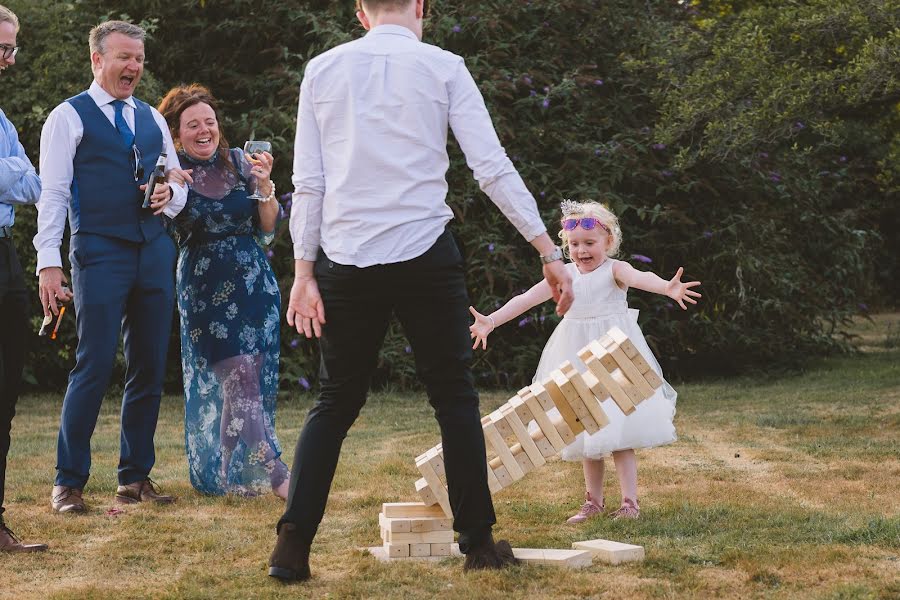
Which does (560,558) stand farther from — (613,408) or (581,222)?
(581,222)

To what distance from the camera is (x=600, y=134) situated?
1073 cm

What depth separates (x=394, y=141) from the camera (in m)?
3.87

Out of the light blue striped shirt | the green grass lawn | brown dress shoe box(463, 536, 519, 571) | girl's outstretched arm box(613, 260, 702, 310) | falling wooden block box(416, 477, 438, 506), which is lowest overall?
the green grass lawn

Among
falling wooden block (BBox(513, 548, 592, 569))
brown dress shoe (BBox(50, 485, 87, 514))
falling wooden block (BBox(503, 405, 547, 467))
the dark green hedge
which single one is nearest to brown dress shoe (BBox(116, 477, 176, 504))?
brown dress shoe (BBox(50, 485, 87, 514))

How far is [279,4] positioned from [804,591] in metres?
8.35

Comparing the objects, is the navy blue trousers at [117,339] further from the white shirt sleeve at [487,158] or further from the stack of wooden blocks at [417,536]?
the white shirt sleeve at [487,158]

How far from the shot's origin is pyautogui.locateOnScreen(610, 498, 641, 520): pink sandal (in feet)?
16.6

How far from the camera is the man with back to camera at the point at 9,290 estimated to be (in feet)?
14.9

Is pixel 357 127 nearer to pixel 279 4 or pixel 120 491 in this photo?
pixel 120 491

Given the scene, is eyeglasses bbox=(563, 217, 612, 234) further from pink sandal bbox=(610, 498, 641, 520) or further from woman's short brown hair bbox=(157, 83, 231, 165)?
woman's short brown hair bbox=(157, 83, 231, 165)

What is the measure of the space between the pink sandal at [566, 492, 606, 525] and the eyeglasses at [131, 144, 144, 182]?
245cm

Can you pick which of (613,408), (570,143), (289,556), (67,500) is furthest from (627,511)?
(570,143)

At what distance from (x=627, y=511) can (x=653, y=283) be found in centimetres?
99

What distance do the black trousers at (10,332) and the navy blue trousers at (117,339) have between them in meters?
0.77
